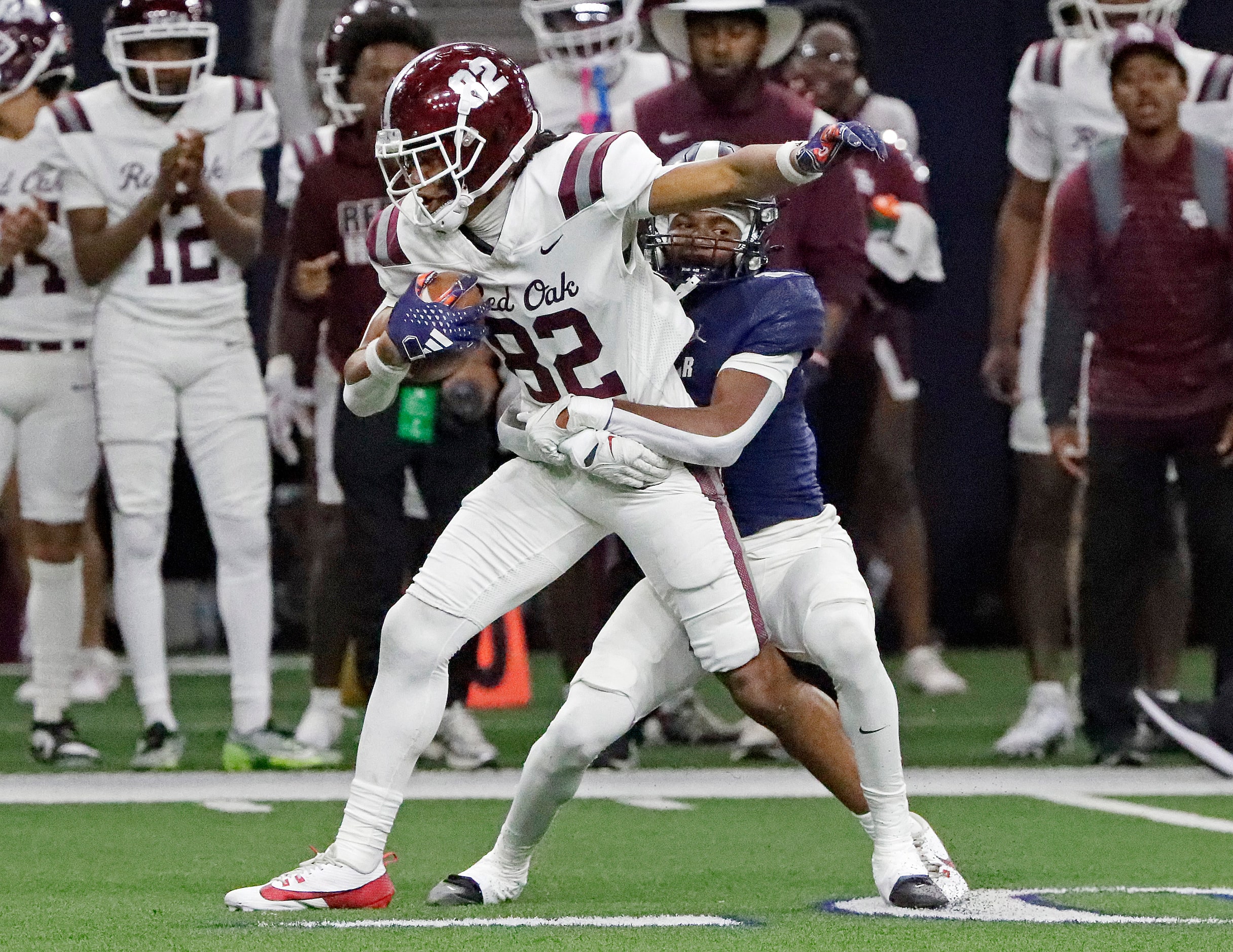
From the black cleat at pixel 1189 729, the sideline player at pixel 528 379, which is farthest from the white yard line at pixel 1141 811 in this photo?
the sideline player at pixel 528 379

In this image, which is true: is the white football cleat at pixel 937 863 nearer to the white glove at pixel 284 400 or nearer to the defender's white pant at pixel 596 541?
the defender's white pant at pixel 596 541

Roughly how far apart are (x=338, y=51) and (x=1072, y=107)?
2.01 metres

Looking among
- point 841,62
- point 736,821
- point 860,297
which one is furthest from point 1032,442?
point 736,821

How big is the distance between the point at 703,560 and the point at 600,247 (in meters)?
0.55

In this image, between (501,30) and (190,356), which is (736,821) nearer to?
(190,356)

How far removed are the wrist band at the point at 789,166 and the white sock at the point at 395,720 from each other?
0.91 meters

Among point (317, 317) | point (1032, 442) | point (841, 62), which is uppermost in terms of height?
point (841, 62)

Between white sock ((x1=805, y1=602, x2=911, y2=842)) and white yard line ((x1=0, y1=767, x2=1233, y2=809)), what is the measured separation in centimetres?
150

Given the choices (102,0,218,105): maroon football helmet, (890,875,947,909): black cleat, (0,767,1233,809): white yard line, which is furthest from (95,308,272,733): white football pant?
(890,875,947,909): black cleat

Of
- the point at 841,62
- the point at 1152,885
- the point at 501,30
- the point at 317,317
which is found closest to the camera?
the point at 1152,885

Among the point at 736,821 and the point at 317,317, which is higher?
the point at 317,317

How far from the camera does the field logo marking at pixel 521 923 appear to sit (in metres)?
3.51

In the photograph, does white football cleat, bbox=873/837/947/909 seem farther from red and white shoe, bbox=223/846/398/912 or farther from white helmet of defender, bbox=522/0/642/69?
white helmet of defender, bbox=522/0/642/69

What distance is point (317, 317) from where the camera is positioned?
617cm
